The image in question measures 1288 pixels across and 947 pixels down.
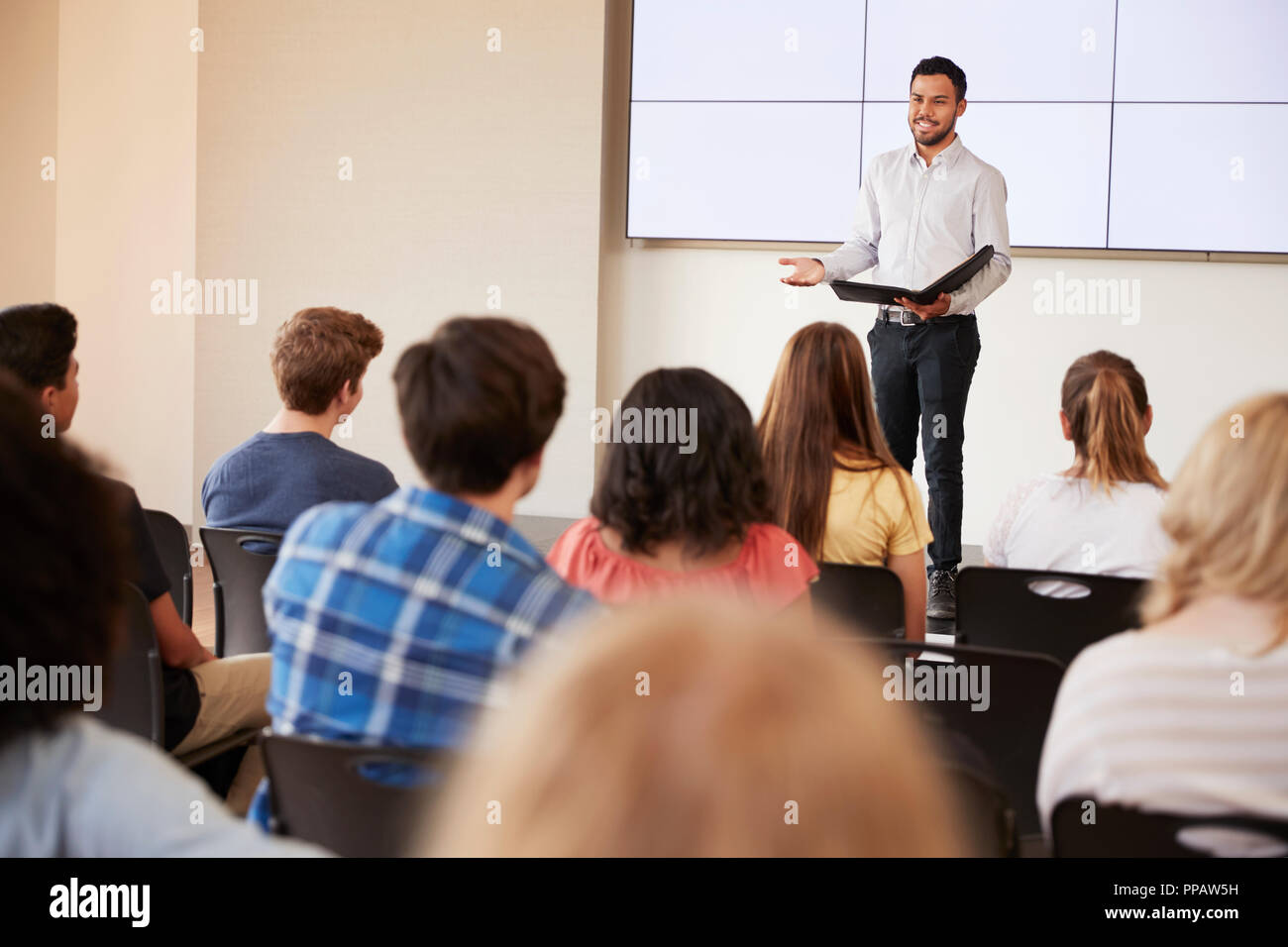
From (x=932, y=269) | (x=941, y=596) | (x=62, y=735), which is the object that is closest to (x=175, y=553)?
(x=62, y=735)

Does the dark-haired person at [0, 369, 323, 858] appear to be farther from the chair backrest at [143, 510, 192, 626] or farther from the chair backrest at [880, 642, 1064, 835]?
the chair backrest at [143, 510, 192, 626]

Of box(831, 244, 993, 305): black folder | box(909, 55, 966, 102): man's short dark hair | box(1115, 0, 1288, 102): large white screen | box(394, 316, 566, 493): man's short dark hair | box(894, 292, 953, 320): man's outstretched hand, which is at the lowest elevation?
box(394, 316, 566, 493): man's short dark hair

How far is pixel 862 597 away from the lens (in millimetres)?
2430

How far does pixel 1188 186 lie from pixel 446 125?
138 inches

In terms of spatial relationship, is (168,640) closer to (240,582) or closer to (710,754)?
(240,582)

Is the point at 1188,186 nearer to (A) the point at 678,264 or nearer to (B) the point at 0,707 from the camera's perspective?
(A) the point at 678,264

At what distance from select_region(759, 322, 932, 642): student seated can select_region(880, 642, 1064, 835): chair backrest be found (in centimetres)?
75

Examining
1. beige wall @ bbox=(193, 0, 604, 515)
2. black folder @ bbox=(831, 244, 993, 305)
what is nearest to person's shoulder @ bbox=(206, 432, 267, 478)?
black folder @ bbox=(831, 244, 993, 305)

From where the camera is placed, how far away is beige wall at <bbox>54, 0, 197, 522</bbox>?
6332 mm

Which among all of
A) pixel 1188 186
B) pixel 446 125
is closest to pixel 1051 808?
pixel 1188 186

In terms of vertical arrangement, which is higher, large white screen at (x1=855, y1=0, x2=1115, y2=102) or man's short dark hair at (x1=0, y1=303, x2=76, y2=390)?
large white screen at (x1=855, y1=0, x2=1115, y2=102)

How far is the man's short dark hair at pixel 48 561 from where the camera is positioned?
0.91 meters

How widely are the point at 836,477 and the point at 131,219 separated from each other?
511cm

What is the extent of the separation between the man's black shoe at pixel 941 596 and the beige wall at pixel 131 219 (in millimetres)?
4172
